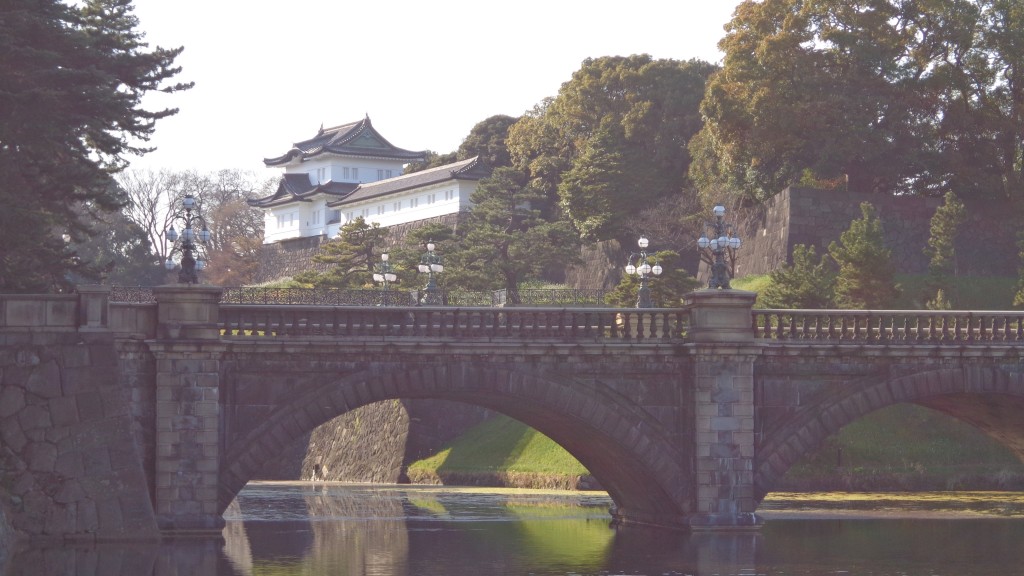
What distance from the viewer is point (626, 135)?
83.5 m

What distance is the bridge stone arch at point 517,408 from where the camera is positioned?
35969 mm

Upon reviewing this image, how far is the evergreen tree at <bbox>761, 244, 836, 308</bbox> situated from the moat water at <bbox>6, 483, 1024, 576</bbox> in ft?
24.6

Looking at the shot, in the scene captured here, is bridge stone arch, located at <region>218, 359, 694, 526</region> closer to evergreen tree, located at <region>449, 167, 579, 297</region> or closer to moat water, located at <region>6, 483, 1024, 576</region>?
moat water, located at <region>6, 483, 1024, 576</region>

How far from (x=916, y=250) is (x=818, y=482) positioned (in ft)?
55.5

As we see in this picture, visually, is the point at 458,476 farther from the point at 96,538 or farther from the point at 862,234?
the point at 96,538

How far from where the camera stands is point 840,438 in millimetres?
56125

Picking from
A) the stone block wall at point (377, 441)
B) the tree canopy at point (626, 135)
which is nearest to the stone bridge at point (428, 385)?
the stone block wall at point (377, 441)

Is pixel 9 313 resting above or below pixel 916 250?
below

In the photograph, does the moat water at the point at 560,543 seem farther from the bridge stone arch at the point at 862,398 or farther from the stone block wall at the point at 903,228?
the stone block wall at the point at 903,228

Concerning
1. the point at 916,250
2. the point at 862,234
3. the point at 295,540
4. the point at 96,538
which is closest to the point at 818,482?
the point at 862,234

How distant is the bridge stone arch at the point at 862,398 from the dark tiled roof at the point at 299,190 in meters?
78.4

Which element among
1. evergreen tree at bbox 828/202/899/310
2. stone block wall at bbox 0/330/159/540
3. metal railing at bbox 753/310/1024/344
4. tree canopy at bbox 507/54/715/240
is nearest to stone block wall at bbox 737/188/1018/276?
evergreen tree at bbox 828/202/899/310

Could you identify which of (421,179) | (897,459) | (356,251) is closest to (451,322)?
(897,459)

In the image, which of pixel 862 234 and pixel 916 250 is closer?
pixel 862 234
